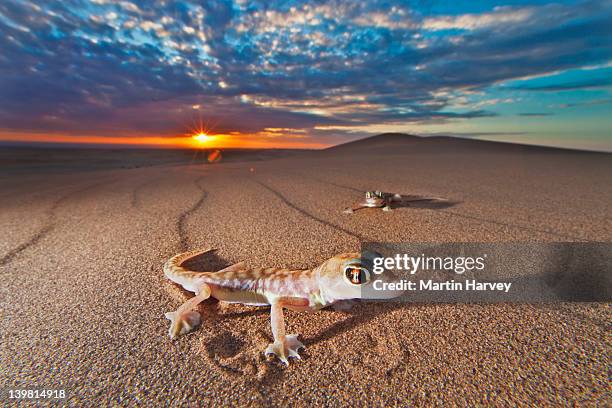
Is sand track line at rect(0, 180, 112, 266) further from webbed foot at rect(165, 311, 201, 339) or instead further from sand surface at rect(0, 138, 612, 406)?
webbed foot at rect(165, 311, 201, 339)

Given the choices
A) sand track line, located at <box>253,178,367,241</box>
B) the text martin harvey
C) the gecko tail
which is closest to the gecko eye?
the text martin harvey

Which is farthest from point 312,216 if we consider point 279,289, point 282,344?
point 282,344

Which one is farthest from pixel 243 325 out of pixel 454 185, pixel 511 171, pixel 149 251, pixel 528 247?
pixel 511 171

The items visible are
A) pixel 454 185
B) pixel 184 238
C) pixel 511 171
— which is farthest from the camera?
pixel 511 171

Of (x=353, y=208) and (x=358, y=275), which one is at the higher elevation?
(x=358, y=275)

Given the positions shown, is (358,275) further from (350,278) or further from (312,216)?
(312,216)

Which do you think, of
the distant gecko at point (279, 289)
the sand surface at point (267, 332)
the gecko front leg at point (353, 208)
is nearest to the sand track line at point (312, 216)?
the sand surface at point (267, 332)

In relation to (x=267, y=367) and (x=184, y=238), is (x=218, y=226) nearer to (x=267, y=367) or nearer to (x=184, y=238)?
(x=184, y=238)
